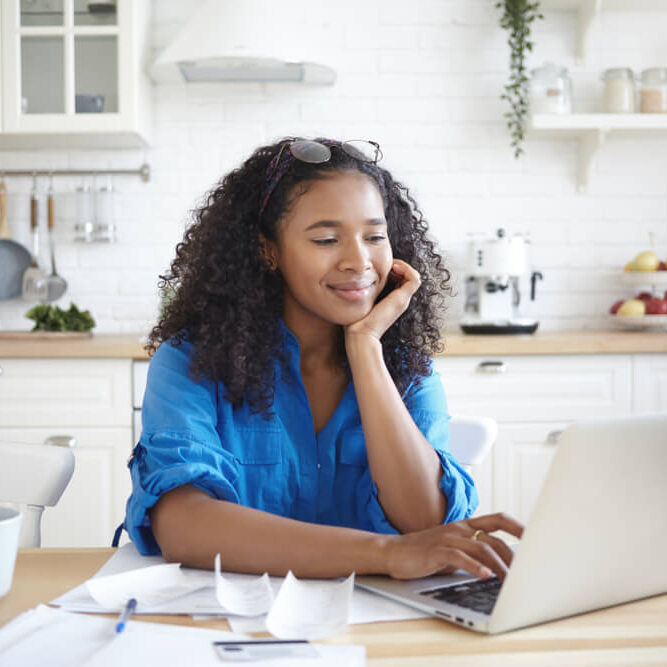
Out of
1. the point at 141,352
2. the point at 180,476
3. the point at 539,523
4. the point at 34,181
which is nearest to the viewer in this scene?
the point at 539,523

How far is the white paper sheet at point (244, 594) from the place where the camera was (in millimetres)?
781

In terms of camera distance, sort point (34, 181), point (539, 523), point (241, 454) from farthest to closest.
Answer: point (34, 181) < point (241, 454) < point (539, 523)

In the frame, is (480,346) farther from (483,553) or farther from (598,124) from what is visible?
(483,553)

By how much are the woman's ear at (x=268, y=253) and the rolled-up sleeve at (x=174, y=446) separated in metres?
0.20

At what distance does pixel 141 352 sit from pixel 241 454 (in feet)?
4.70

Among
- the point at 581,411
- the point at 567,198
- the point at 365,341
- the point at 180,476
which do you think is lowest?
the point at 581,411

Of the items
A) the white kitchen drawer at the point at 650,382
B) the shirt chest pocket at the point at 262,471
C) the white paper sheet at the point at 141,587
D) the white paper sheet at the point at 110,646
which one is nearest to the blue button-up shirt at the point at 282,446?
the shirt chest pocket at the point at 262,471

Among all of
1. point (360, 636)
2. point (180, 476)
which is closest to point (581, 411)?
point (180, 476)

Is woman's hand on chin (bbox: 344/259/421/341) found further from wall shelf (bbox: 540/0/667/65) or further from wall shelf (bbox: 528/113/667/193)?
wall shelf (bbox: 540/0/667/65)

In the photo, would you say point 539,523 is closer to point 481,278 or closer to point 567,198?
point 481,278

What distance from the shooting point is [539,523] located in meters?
0.71

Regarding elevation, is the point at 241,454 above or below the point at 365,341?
below

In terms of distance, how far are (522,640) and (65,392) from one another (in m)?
2.12

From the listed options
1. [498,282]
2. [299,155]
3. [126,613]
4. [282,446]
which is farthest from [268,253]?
[498,282]
